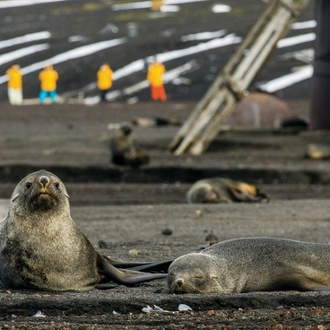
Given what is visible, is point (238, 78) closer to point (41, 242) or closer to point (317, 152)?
point (317, 152)

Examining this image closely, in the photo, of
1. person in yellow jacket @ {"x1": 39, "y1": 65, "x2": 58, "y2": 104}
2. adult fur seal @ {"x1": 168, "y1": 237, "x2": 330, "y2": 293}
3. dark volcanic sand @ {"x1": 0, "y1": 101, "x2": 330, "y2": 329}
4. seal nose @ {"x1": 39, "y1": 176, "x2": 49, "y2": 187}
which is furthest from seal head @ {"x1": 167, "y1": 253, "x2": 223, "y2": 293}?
person in yellow jacket @ {"x1": 39, "y1": 65, "x2": 58, "y2": 104}

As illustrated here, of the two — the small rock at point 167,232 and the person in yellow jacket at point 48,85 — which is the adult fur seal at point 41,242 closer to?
the small rock at point 167,232

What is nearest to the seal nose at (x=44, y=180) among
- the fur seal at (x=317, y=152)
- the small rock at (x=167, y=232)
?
the small rock at (x=167, y=232)

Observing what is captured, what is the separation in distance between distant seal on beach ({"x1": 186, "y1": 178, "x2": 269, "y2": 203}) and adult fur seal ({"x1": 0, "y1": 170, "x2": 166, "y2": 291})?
8.08 metres

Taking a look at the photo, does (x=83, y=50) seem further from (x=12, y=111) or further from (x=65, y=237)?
(x=65, y=237)

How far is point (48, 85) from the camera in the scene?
38.3 meters

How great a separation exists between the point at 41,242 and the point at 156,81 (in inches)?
1225

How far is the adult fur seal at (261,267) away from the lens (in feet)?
26.0

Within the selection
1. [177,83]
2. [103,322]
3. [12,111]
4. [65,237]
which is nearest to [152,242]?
[65,237]

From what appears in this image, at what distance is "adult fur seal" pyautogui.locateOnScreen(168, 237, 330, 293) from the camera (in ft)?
26.0

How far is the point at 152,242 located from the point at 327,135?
13171mm

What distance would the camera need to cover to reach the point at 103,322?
673cm

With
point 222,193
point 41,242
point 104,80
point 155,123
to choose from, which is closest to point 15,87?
point 104,80

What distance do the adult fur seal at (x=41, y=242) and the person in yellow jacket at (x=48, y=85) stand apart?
29.8 m
